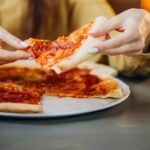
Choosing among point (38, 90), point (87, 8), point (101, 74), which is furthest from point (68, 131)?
point (87, 8)

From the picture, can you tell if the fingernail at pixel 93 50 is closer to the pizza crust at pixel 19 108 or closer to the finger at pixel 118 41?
the finger at pixel 118 41

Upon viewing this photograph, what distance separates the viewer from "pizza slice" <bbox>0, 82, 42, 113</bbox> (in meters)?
0.74

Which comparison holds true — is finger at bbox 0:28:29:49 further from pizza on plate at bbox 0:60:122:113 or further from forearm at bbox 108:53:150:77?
forearm at bbox 108:53:150:77

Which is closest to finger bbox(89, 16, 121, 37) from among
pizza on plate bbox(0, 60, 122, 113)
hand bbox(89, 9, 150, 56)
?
hand bbox(89, 9, 150, 56)

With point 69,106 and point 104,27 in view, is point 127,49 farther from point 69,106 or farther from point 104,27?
point 69,106

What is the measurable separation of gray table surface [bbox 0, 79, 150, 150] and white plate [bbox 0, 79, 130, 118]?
0.05 feet

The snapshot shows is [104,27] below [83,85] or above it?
above

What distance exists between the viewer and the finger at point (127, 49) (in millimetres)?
867

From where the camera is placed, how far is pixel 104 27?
838mm

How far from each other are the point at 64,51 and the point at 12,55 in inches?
3.6

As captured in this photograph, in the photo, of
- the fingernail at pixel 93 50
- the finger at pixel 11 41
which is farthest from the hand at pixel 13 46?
the fingernail at pixel 93 50

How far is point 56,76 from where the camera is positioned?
0.94m

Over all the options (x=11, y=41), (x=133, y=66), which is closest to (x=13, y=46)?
(x=11, y=41)

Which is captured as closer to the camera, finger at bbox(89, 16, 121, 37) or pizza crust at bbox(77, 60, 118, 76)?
finger at bbox(89, 16, 121, 37)
